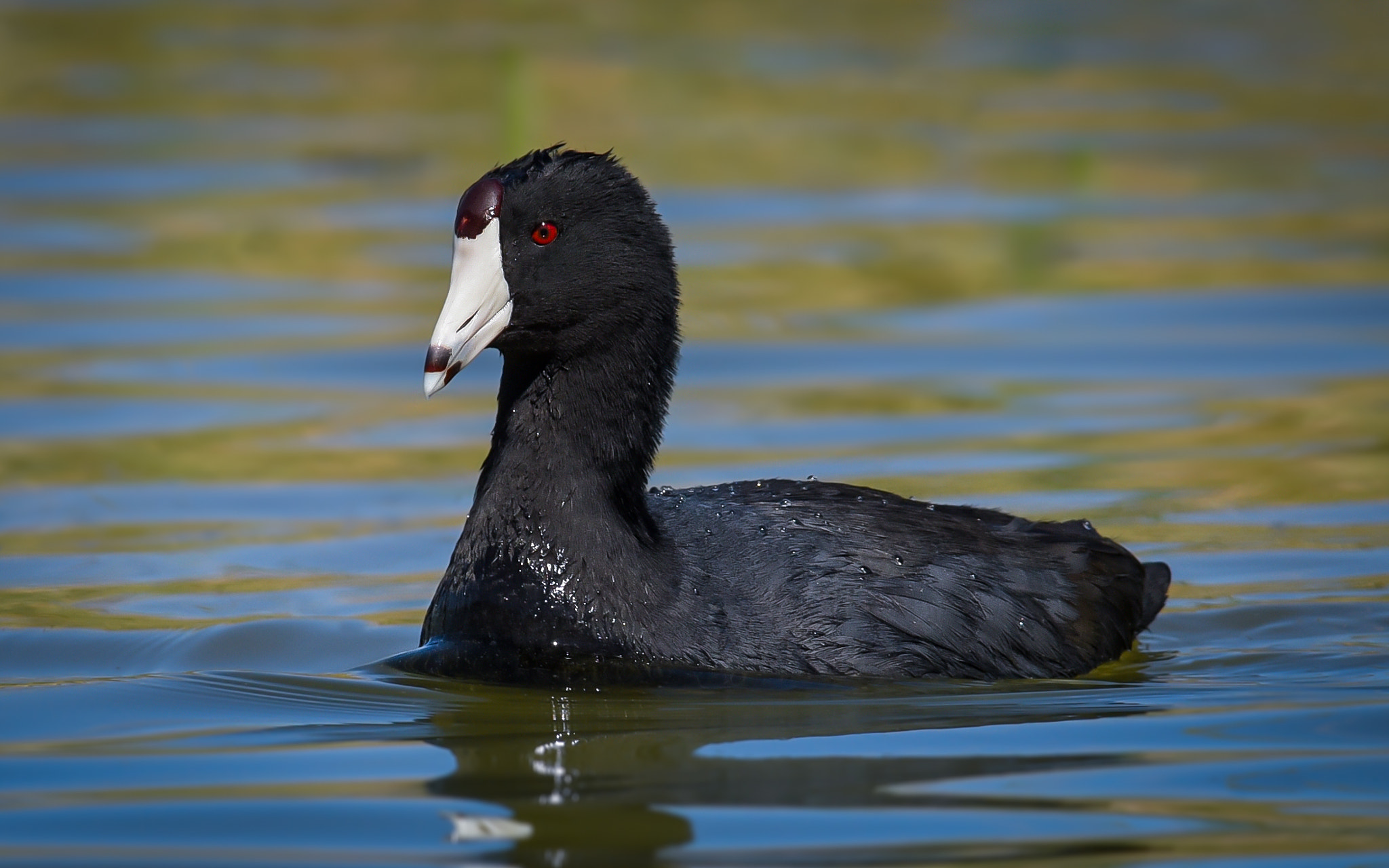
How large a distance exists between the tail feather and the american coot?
0.37 metres

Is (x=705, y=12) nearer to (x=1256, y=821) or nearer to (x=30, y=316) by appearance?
(x=30, y=316)

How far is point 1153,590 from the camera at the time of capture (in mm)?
5777

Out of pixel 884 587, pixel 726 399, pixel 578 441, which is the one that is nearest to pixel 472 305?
pixel 578 441

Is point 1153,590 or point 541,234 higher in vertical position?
point 541,234

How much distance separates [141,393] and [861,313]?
141 inches

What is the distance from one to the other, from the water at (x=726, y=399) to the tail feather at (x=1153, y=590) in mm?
114

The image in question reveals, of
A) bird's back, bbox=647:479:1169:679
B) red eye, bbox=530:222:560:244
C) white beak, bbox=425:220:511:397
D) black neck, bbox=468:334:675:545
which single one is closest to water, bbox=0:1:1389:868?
bird's back, bbox=647:479:1169:679

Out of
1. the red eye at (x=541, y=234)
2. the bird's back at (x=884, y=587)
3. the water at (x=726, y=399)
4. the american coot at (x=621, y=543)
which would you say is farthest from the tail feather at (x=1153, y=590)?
the red eye at (x=541, y=234)

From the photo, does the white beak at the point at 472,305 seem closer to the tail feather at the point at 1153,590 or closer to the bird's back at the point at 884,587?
the bird's back at the point at 884,587

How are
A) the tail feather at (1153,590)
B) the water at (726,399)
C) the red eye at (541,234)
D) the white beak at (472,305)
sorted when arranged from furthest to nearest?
the tail feather at (1153,590), the red eye at (541,234), the white beak at (472,305), the water at (726,399)

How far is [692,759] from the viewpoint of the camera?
441cm

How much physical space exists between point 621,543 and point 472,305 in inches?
26.5

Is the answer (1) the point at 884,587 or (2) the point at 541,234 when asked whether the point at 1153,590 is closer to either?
(1) the point at 884,587

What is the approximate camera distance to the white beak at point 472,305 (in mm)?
4879
